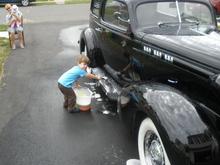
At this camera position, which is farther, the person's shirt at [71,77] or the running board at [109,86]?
the person's shirt at [71,77]

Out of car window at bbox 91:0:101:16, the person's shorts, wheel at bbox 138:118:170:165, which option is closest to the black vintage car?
wheel at bbox 138:118:170:165

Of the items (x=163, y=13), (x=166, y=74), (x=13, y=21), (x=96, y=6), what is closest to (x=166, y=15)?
(x=163, y=13)

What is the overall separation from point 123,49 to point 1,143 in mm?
2214

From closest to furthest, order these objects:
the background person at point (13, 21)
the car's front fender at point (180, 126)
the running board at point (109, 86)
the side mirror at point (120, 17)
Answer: the car's front fender at point (180, 126), the side mirror at point (120, 17), the running board at point (109, 86), the background person at point (13, 21)

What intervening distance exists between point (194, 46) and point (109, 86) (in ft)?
6.83

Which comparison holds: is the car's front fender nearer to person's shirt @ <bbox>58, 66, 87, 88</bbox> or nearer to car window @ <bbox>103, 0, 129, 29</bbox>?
car window @ <bbox>103, 0, 129, 29</bbox>

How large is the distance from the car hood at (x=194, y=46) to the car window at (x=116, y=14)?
61cm

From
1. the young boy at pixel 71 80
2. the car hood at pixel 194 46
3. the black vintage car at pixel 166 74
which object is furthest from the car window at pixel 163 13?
the young boy at pixel 71 80

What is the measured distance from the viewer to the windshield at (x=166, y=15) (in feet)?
17.5

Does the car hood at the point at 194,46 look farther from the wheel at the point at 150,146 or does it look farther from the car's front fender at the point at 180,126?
the wheel at the point at 150,146

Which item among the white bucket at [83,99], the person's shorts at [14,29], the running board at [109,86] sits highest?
the running board at [109,86]

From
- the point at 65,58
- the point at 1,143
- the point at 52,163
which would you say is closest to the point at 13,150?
the point at 1,143

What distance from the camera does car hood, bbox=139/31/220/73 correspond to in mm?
3924

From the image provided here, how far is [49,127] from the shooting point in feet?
18.6
